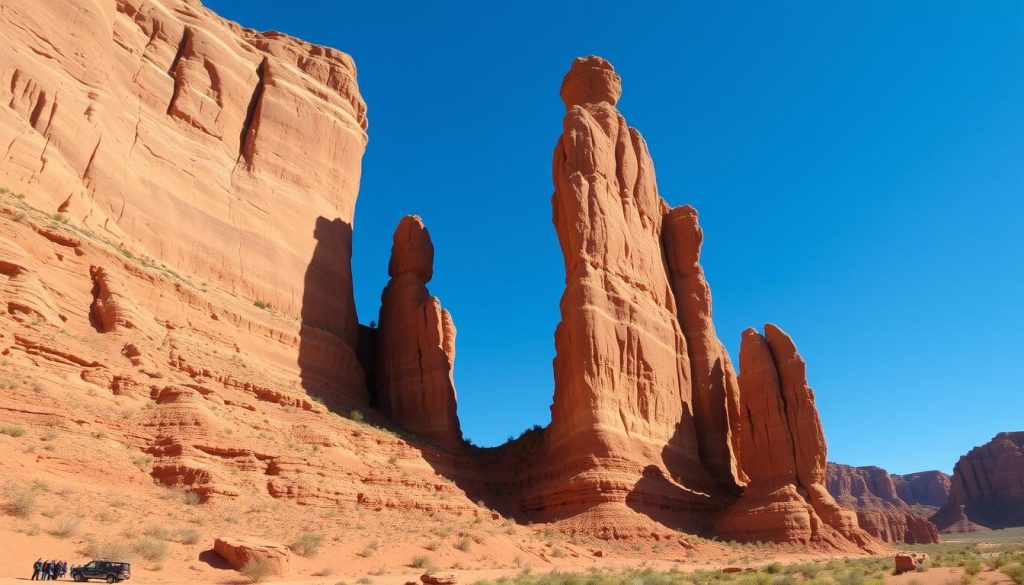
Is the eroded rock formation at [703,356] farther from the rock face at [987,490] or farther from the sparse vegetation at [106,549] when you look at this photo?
the rock face at [987,490]

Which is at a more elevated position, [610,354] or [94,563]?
[610,354]

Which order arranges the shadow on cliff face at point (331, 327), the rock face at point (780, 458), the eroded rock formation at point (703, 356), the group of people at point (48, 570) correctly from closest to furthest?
the group of people at point (48, 570) < the rock face at point (780, 458) < the shadow on cliff face at point (331, 327) < the eroded rock formation at point (703, 356)

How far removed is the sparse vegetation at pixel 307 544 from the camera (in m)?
18.3

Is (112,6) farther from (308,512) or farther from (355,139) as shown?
(308,512)

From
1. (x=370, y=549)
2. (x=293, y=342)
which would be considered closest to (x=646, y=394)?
(x=293, y=342)

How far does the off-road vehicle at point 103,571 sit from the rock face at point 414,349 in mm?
23813

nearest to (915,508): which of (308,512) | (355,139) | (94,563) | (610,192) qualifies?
(610,192)

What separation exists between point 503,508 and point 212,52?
96.9ft

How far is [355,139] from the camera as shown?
1831 inches

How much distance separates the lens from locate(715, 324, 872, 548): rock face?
31750mm

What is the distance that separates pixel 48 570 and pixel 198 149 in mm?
27740

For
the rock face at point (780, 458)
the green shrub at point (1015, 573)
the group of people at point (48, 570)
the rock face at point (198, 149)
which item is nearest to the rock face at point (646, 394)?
the rock face at point (780, 458)

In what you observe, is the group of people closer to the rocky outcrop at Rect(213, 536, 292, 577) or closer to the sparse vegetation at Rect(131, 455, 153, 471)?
the rocky outcrop at Rect(213, 536, 292, 577)

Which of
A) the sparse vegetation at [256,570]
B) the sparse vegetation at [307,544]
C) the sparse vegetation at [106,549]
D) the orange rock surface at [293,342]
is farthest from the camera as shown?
the orange rock surface at [293,342]
